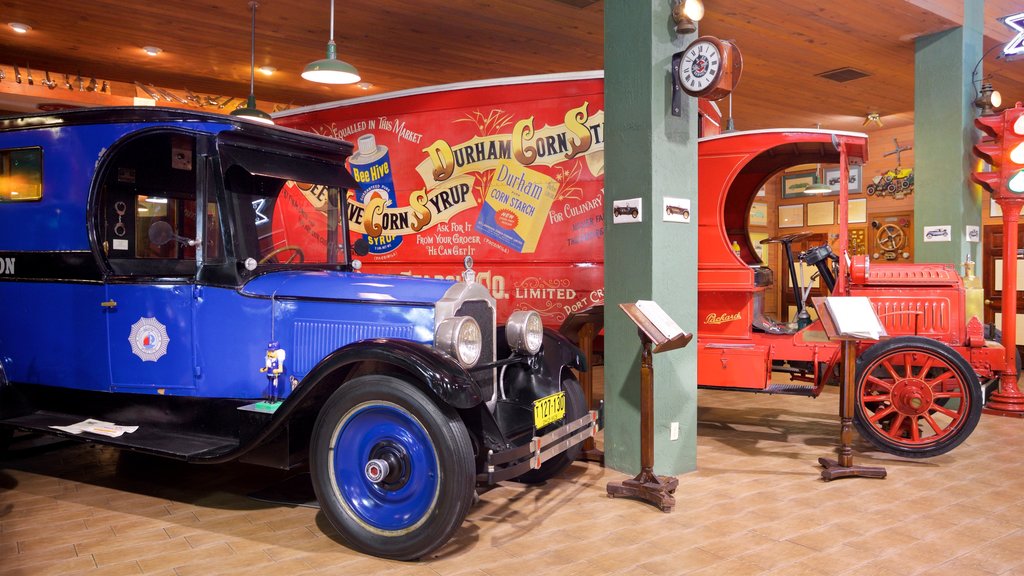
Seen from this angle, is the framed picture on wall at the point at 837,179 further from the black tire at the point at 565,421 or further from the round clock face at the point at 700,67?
the black tire at the point at 565,421

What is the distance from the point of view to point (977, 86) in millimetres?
7410

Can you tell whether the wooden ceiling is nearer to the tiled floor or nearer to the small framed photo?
the small framed photo

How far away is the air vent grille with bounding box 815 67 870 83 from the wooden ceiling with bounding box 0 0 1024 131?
0.11 m

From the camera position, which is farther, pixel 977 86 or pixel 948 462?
pixel 977 86

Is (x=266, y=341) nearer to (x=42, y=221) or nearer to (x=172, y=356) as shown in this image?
(x=172, y=356)

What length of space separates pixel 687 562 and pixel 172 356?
8.73ft

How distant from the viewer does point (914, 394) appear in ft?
15.6

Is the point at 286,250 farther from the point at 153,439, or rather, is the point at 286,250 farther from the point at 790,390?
the point at 790,390

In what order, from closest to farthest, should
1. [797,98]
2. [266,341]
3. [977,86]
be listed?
[266,341] < [977,86] < [797,98]

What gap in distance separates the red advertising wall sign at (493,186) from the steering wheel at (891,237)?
327 inches

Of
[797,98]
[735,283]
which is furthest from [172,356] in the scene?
[797,98]

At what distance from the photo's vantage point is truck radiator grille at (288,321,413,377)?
11.0 feet

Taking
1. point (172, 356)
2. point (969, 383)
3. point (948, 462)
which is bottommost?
point (948, 462)

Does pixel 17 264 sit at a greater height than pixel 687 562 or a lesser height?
greater
